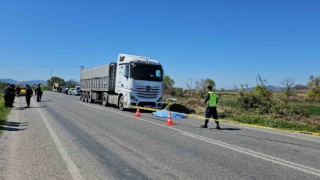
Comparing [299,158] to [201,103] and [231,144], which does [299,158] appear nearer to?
[231,144]

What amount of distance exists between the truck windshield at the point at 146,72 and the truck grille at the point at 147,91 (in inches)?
22.2

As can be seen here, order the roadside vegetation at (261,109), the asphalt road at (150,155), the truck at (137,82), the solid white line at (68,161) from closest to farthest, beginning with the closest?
the solid white line at (68,161), the asphalt road at (150,155), the roadside vegetation at (261,109), the truck at (137,82)

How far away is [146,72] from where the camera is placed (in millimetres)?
21578

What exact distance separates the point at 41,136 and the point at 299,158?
23.7ft

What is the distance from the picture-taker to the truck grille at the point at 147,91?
2128cm

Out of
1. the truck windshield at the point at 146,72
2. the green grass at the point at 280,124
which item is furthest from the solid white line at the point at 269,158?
the truck windshield at the point at 146,72

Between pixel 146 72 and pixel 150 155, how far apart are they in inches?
558

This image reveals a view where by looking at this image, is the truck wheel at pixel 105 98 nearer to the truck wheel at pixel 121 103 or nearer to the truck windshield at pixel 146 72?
the truck wheel at pixel 121 103

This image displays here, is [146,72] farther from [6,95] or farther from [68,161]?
Answer: [68,161]

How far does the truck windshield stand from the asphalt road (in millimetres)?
9936

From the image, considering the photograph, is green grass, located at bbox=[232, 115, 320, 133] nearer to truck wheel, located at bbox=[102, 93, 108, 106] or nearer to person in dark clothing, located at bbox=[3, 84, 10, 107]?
truck wheel, located at bbox=[102, 93, 108, 106]

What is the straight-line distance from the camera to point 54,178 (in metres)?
5.70

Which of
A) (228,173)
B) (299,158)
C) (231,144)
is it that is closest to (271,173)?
(228,173)

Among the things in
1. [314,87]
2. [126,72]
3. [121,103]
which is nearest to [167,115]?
[126,72]
